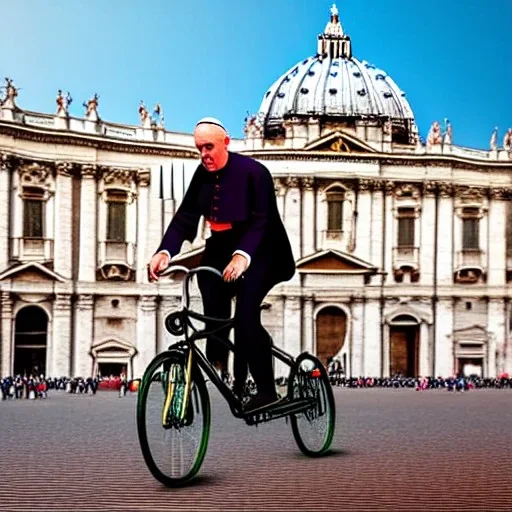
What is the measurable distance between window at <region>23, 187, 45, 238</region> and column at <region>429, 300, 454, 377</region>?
Answer: 1678 centimetres

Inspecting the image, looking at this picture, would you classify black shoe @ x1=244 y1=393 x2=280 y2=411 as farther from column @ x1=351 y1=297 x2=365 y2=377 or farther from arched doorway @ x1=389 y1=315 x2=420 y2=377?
arched doorway @ x1=389 y1=315 x2=420 y2=377

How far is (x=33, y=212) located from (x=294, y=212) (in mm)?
10547

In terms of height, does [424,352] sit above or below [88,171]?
below

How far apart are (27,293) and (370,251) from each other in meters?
14.2

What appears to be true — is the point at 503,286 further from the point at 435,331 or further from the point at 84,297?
the point at 84,297

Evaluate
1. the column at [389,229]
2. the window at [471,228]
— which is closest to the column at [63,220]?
the column at [389,229]

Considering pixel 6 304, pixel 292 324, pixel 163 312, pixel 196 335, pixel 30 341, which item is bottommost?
pixel 30 341

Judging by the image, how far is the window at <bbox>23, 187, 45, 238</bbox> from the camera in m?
41.9

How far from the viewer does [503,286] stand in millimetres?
47625

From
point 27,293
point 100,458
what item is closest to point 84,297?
point 27,293

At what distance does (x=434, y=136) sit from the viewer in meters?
48.2

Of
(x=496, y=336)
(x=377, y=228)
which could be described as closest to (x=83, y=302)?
(x=377, y=228)

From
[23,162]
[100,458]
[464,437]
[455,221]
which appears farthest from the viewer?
[455,221]

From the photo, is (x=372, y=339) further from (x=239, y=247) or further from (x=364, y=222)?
(x=239, y=247)
